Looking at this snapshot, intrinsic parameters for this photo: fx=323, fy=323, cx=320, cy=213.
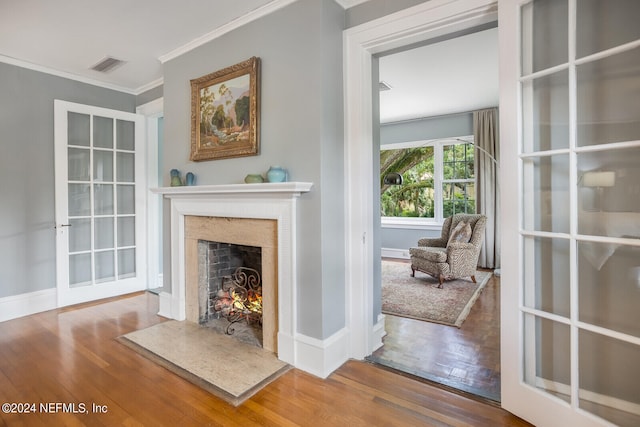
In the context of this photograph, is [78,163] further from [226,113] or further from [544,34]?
[544,34]

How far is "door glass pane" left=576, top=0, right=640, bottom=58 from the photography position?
1.39m

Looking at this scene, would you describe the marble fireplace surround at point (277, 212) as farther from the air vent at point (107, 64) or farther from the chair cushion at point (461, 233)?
the chair cushion at point (461, 233)

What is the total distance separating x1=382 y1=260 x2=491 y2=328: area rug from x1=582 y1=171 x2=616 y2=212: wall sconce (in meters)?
1.85

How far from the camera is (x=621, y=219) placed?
1.41 metres

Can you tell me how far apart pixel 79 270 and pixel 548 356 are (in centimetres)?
443

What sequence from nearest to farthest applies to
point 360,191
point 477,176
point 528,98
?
point 528,98
point 360,191
point 477,176

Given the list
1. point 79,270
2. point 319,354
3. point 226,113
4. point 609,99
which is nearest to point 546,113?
point 609,99

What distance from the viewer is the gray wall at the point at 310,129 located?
2.15 meters

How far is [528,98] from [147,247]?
4268mm

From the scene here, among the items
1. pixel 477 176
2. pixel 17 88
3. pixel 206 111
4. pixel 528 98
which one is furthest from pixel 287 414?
pixel 477 176

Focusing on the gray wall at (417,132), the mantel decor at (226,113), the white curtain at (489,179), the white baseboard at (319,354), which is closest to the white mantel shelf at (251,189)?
the mantel decor at (226,113)

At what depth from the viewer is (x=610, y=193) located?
1.44 metres

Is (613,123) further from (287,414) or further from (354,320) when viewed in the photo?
(287,414)

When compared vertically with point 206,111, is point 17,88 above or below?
above
